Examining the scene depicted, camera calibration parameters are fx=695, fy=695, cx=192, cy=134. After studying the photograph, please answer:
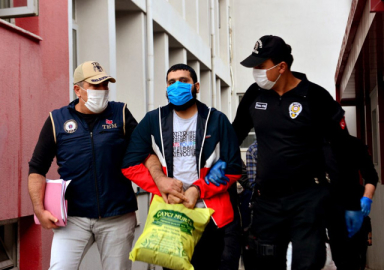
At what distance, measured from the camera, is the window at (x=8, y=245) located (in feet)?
21.7

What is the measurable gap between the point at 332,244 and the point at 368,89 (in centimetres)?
924

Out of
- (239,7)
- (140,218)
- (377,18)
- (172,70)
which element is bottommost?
(140,218)

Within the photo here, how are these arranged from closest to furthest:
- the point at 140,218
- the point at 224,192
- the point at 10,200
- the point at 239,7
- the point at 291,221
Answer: the point at 291,221 < the point at 224,192 < the point at 10,200 < the point at 140,218 < the point at 239,7

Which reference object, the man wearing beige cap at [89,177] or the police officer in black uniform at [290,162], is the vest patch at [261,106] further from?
the man wearing beige cap at [89,177]

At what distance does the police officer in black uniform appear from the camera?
444 cm

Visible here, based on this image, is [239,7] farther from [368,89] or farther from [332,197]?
[332,197]

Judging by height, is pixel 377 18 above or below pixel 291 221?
above

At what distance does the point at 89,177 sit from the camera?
500cm

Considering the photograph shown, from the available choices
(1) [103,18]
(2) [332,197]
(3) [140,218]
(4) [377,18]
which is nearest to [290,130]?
(2) [332,197]

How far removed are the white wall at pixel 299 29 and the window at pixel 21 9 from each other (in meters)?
17.3

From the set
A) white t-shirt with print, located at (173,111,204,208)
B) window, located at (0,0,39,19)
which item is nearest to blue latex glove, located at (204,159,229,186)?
white t-shirt with print, located at (173,111,204,208)

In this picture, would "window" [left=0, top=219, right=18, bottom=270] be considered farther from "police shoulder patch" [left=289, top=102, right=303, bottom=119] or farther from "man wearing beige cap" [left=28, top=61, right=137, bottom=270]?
"police shoulder patch" [left=289, top=102, right=303, bottom=119]

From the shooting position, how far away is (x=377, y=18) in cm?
665

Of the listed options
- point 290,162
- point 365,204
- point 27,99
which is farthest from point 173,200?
point 27,99
